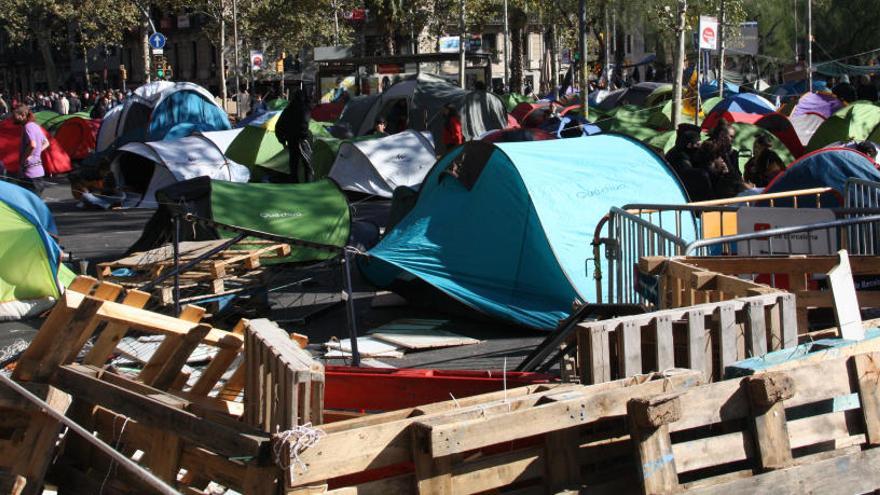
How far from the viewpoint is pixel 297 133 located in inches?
717

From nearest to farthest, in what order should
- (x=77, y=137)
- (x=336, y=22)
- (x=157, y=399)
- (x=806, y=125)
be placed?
(x=157, y=399), (x=806, y=125), (x=77, y=137), (x=336, y=22)

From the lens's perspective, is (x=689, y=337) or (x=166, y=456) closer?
(x=166, y=456)

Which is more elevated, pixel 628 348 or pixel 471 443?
pixel 628 348

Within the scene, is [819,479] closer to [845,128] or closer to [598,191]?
[598,191]

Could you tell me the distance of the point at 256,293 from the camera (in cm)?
1073

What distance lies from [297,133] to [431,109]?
30.3 ft

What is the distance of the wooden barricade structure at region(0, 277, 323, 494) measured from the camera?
13.8 ft

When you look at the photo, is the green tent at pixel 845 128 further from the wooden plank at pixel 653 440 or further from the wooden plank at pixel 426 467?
the wooden plank at pixel 426 467

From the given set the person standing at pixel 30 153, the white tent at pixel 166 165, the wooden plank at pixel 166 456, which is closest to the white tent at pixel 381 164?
the white tent at pixel 166 165

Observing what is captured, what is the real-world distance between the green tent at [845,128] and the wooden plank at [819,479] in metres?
15.3

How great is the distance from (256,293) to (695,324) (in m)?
6.23

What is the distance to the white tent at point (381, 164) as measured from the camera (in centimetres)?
1983

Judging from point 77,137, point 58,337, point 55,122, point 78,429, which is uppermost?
point 55,122

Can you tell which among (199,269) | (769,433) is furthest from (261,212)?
(769,433)
